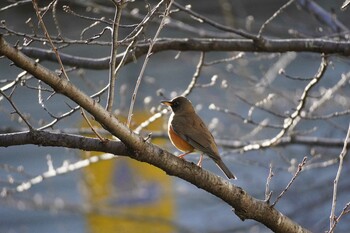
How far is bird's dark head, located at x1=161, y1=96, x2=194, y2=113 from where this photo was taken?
17.4ft

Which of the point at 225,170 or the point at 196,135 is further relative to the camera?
the point at 196,135

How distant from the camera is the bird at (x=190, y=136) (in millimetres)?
4824

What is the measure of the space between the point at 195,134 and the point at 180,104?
20.0 inches

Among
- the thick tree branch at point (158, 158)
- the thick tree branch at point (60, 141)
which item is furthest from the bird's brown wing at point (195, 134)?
the thick tree branch at point (60, 141)

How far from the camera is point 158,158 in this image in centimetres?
341

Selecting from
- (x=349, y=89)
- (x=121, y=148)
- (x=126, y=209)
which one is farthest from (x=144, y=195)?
(x=121, y=148)

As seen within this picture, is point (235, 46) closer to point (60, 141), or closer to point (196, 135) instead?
point (196, 135)

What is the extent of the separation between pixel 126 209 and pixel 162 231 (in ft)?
1.74

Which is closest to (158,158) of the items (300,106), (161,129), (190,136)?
(190,136)

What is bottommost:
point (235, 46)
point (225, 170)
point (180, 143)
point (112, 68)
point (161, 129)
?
point (112, 68)

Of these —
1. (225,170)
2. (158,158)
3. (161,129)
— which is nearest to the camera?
(158,158)

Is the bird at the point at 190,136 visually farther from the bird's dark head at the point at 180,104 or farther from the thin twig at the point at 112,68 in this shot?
the thin twig at the point at 112,68

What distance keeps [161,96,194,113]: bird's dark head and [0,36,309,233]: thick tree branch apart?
1590 mm

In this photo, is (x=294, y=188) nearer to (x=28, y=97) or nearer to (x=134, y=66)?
(x=134, y=66)
